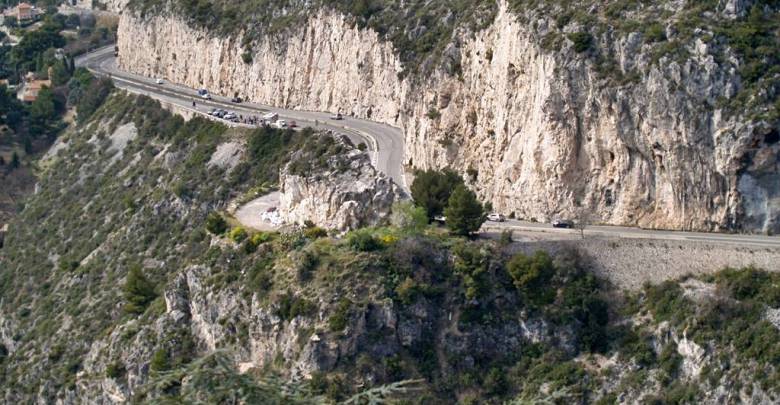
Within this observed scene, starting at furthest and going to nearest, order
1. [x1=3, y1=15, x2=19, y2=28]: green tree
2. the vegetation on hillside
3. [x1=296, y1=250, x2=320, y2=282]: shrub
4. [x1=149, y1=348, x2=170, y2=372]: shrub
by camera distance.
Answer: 1. [x1=3, y1=15, x2=19, y2=28]: green tree
2. the vegetation on hillside
3. [x1=149, y1=348, x2=170, y2=372]: shrub
4. [x1=296, y1=250, x2=320, y2=282]: shrub

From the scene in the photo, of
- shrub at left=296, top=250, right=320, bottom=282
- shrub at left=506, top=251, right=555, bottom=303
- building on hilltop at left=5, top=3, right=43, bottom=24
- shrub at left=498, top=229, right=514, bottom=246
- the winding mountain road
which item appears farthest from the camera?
building on hilltop at left=5, top=3, right=43, bottom=24

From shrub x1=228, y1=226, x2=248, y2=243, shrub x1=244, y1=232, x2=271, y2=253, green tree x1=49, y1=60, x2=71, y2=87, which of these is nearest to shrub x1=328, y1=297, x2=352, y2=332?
shrub x1=244, y1=232, x2=271, y2=253

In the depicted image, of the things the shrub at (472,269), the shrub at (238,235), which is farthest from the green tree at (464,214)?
the shrub at (238,235)

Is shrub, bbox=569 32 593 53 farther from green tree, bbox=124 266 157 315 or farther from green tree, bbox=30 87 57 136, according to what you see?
green tree, bbox=30 87 57 136

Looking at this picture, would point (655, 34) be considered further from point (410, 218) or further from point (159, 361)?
point (159, 361)

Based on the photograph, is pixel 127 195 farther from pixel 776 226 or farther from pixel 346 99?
pixel 776 226

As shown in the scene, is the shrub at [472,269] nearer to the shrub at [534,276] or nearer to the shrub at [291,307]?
the shrub at [534,276]
